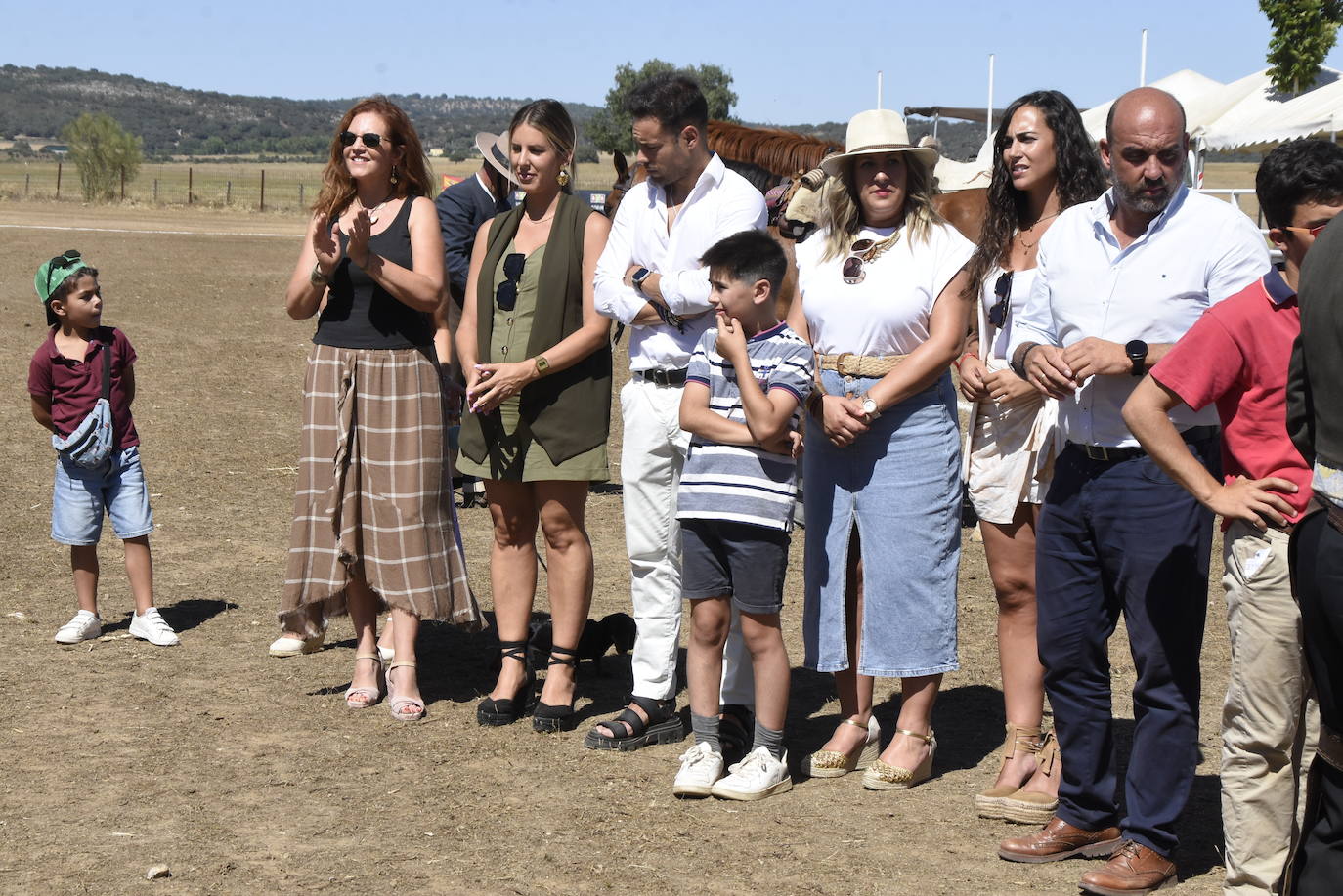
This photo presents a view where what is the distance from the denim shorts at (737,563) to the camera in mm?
4402

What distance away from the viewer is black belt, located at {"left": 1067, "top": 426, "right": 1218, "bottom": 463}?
12.5 feet

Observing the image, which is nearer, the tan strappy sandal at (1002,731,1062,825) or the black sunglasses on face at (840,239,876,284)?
the tan strappy sandal at (1002,731,1062,825)

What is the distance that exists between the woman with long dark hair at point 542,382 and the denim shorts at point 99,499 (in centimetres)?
191

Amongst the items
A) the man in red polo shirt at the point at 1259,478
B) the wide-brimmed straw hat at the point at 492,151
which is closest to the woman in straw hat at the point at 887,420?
the man in red polo shirt at the point at 1259,478

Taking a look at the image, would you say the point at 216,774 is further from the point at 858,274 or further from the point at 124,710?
the point at 858,274

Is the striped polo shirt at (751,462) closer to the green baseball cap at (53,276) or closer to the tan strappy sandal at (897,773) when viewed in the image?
the tan strappy sandal at (897,773)

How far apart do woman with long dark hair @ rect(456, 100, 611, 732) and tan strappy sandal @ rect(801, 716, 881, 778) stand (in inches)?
37.9

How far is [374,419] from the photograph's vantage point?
5320mm

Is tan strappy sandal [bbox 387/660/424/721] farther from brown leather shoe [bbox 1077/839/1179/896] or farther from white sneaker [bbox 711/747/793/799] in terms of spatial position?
brown leather shoe [bbox 1077/839/1179/896]

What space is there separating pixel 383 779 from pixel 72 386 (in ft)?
8.48

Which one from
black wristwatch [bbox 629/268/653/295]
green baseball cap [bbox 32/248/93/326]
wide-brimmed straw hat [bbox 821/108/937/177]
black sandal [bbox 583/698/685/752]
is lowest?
black sandal [bbox 583/698/685/752]

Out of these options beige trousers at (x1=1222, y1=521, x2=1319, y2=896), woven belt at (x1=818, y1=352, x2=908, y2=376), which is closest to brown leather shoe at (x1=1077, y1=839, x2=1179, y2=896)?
beige trousers at (x1=1222, y1=521, x2=1319, y2=896)

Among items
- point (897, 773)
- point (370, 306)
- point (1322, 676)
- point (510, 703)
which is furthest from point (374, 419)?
point (1322, 676)

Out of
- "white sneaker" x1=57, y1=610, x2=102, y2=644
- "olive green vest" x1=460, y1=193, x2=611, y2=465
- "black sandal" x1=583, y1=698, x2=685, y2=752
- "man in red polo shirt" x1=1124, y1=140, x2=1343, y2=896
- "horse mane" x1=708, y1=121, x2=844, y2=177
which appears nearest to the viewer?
"man in red polo shirt" x1=1124, y1=140, x2=1343, y2=896
